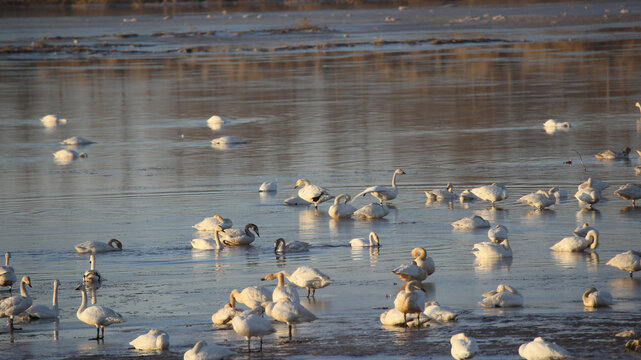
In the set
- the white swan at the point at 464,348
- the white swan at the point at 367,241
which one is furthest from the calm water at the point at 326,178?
Answer: the white swan at the point at 464,348

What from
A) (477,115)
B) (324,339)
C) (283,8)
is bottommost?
(324,339)

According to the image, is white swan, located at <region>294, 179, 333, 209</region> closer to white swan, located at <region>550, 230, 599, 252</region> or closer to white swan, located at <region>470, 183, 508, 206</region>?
white swan, located at <region>470, 183, 508, 206</region>

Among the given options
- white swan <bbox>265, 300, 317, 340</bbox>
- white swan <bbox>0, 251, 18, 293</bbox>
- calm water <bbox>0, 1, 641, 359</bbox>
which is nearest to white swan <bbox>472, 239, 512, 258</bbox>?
→ calm water <bbox>0, 1, 641, 359</bbox>

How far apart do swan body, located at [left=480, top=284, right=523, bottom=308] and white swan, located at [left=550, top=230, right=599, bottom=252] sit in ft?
9.16

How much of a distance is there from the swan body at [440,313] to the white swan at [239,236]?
4.61m

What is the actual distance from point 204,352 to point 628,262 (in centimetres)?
559

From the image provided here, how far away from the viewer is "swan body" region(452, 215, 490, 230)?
15867 mm

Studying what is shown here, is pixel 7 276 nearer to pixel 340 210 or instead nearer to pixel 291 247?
pixel 291 247

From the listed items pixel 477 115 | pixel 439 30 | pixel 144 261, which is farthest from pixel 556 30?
pixel 144 261

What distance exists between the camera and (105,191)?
20.4 meters

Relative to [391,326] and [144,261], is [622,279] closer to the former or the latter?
[391,326]

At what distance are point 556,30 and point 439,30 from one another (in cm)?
821

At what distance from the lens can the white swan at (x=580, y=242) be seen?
554 inches

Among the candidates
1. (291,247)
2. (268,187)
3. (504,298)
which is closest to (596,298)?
(504,298)
